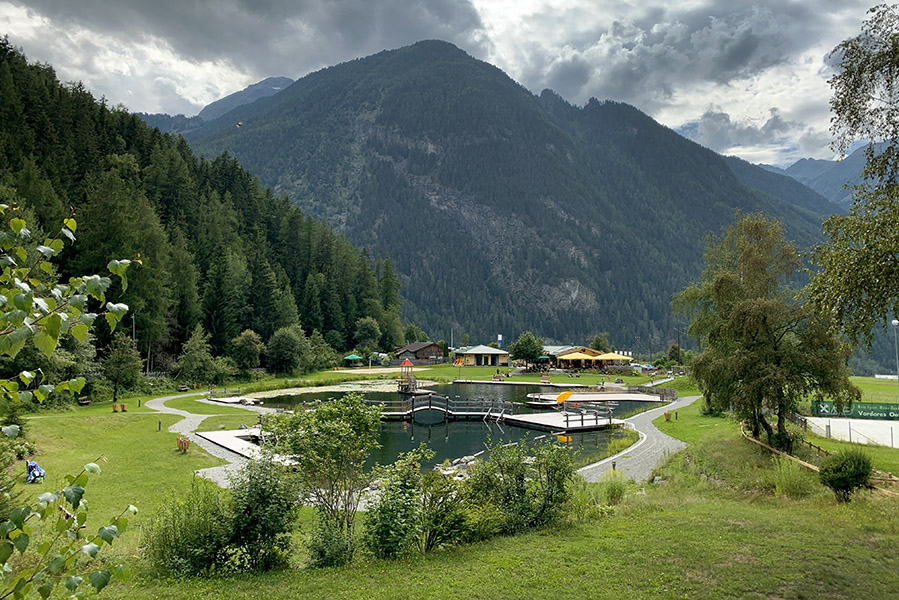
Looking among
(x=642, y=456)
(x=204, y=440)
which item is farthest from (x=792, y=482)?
(x=204, y=440)

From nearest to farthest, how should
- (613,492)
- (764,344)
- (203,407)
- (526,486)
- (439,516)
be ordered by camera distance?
(439,516)
(526,486)
(613,492)
(764,344)
(203,407)

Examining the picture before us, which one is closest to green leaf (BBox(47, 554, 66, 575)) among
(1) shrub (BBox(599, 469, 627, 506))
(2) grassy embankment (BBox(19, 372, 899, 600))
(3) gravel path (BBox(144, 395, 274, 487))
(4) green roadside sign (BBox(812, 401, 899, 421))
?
(2) grassy embankment (BBox(19, 372, 899, 600))

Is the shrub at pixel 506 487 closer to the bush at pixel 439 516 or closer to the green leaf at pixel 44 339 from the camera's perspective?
the bush at pixel 439 516

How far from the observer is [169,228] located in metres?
59.1

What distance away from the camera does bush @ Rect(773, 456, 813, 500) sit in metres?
12.9

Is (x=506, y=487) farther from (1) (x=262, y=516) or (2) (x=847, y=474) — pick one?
(2) (x=847, y=474)

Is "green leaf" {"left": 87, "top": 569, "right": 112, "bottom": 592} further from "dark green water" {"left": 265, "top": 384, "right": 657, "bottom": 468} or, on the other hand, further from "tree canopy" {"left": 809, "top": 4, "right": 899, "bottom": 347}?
"dark green water" {"left": 265, "top": 384, "right": 657, "bottom": 468}

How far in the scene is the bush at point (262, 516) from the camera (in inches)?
Result: 339

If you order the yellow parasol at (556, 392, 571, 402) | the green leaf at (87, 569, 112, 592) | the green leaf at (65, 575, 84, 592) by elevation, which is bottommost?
the yellow parasol at (556, 392, 571, 402)

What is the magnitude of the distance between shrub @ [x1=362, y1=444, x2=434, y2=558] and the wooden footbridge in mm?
21562

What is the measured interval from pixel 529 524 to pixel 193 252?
61.8 m

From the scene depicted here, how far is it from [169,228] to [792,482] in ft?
207

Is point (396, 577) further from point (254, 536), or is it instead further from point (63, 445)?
point (63, 445)

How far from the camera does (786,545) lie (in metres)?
8.85
